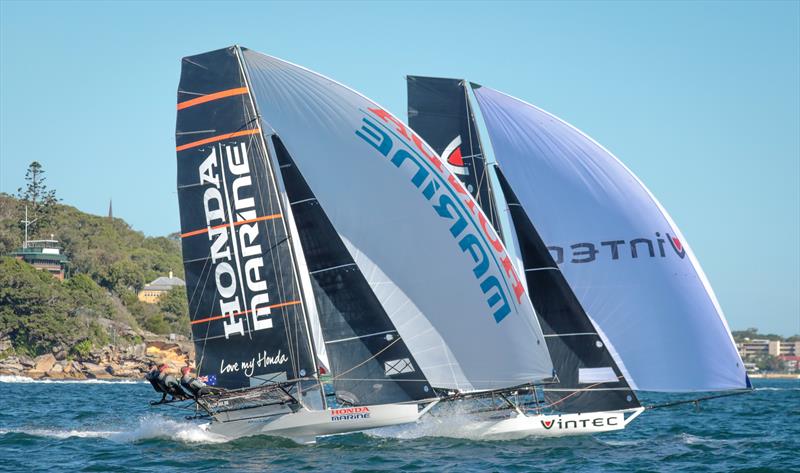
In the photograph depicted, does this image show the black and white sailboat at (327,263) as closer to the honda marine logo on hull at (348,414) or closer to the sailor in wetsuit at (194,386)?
the honda marine logo on hull at (348,414)

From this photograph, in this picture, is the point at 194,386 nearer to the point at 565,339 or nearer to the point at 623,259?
the point at 565,339

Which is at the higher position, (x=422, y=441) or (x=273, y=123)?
(x=273, y=123)

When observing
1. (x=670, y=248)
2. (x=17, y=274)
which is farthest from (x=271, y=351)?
(x=17, y=274)

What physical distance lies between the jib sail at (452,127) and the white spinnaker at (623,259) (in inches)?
48.7

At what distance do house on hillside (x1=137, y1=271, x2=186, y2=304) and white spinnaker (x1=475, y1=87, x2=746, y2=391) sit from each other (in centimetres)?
8766

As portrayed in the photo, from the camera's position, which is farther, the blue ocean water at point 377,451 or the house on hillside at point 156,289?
the house on hillside at point 156,289

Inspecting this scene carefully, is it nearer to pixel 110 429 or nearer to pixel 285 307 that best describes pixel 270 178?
pixel 285 307

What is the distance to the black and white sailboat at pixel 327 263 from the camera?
63.3ft

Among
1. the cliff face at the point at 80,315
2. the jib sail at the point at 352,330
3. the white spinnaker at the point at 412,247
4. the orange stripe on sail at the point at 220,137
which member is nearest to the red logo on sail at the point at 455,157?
the white spinnaker at the point at 412,247

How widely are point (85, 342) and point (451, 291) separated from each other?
69.9 metres

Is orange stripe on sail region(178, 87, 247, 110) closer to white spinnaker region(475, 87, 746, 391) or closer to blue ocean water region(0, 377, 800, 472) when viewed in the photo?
white spinnaker region(475, 87, 746, 391)

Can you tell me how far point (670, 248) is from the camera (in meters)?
20.3

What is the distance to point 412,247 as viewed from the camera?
1939 centimetres

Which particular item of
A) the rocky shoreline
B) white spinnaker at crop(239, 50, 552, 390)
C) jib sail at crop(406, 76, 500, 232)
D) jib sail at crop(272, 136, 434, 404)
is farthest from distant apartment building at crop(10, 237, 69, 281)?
white spinnaker at crop(239, 50, 552, 390)
